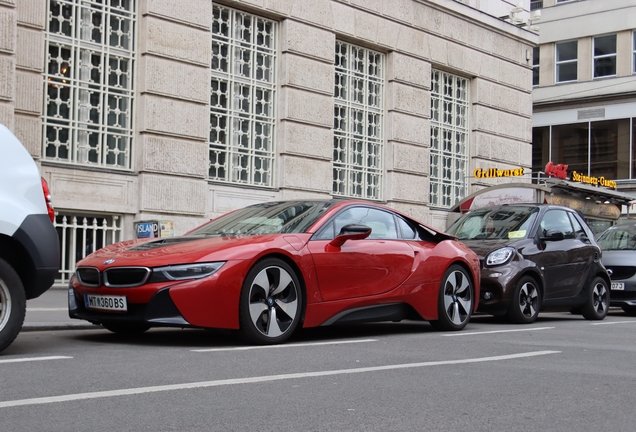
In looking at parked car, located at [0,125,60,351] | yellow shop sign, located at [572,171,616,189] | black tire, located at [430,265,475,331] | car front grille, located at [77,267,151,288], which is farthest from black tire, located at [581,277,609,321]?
yellow shop sign, located at [572,171,616,189]

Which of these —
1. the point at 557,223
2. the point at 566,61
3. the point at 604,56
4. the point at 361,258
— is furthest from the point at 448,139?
the point at 566,61

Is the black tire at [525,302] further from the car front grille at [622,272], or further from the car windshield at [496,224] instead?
the car front grille at [622,272]

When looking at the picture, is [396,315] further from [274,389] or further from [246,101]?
[246,101]

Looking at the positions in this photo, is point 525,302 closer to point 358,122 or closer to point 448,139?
point 358,122

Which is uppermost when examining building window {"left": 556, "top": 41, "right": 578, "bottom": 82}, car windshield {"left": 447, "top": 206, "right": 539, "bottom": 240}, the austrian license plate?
building window {"left": 556, "top": 41, "right": 578, "bottom": 82}

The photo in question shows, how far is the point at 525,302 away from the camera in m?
11.6

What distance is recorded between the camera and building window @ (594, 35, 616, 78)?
123 ft

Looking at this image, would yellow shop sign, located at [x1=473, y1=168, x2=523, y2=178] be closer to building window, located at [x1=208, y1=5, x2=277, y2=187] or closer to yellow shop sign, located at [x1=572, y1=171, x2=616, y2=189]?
yellow shop sign, located at [x1=572, y1=171, x2=616, y2=189]

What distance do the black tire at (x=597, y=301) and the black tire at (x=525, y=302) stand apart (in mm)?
1426

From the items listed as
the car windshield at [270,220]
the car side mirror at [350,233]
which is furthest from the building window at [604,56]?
the car side mirror at [350,233]

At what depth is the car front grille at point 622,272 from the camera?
15086 mm

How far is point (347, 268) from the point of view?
8438mm

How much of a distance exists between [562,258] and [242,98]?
8080 millimetres

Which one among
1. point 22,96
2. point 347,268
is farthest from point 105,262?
point 22,96
